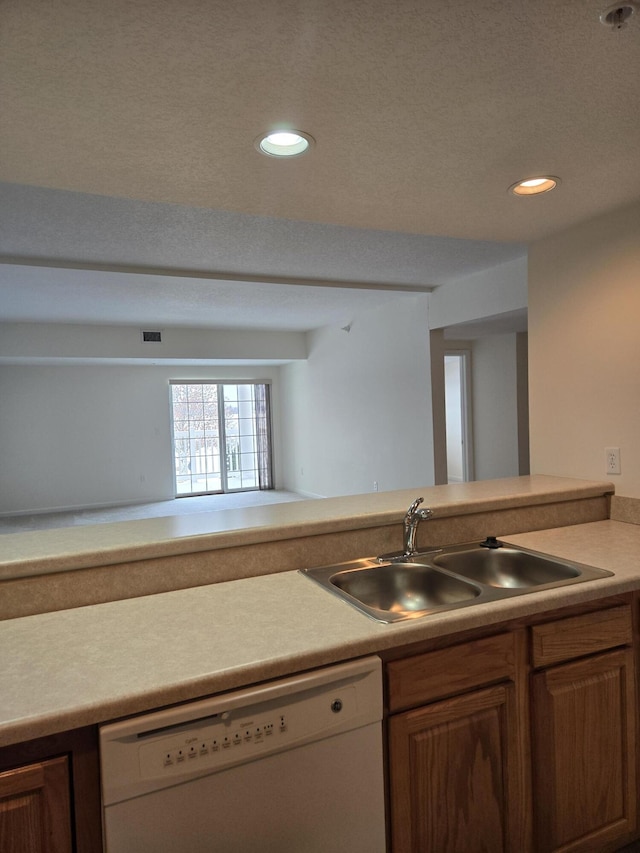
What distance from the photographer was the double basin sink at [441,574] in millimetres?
1710

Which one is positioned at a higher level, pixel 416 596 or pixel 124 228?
pixel 124 228

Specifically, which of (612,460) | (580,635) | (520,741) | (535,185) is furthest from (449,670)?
(535,185)

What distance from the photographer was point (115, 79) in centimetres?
122

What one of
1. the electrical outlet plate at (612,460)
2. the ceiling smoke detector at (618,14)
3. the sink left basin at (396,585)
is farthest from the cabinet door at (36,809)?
the electrical outlet plate at (612,460)

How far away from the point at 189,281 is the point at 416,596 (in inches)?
147

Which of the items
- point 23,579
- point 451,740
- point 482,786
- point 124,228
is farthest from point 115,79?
point 124,228

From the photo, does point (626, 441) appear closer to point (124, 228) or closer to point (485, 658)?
point (485, 658)

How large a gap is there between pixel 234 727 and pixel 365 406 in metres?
5.72

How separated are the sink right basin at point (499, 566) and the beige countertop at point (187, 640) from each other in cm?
22

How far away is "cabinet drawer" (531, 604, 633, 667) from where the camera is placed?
1.50 meters

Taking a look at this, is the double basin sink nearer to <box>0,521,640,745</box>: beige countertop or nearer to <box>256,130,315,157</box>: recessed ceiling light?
<box>0,521,640,745</box>: beige countertop

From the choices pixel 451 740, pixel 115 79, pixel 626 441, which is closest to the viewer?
pixel 115 79

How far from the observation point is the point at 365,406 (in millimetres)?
6715

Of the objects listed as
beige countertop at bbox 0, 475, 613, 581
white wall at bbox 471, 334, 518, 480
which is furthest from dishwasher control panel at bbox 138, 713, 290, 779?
white wall at bbox 471, 334, 518, 480
